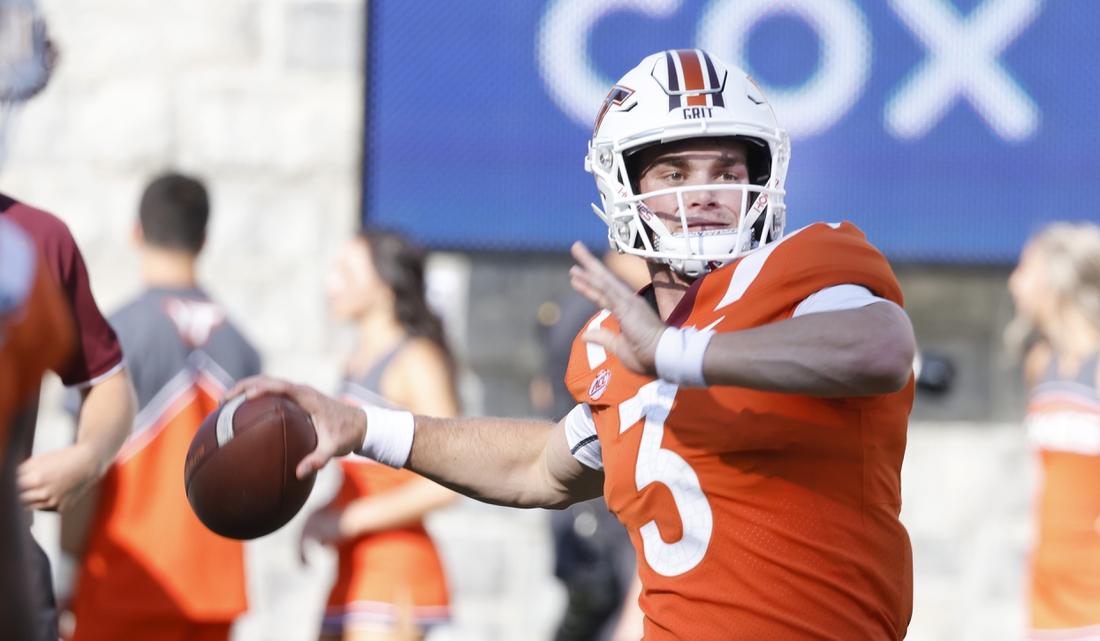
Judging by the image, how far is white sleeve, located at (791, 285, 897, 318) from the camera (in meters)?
1.70

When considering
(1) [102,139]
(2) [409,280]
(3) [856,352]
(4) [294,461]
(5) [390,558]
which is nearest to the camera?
(3) [856,352]

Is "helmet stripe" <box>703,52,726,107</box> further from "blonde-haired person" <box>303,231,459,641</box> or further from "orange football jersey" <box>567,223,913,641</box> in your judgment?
"blonde-haired person" <box>303,231,459,641</box>

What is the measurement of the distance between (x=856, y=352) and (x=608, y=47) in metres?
3.20

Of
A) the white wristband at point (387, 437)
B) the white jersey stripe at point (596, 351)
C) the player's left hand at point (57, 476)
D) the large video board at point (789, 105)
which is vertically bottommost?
the player's left hand at point (57, 476)

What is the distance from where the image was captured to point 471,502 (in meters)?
4.88

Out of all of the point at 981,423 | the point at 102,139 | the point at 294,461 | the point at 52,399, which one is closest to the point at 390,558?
the point at 294,461

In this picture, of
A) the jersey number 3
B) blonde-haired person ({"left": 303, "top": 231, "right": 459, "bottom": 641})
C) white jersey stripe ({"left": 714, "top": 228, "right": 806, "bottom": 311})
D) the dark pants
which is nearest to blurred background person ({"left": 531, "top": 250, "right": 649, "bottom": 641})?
the dark pants

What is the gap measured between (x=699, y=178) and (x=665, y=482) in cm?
59

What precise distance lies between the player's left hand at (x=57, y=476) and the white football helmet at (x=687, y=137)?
4.70 feet

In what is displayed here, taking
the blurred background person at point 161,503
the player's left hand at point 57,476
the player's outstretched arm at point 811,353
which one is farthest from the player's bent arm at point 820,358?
the blurred background person at point 161,503

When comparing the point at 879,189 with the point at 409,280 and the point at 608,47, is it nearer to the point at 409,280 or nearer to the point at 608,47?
the point at 608,47

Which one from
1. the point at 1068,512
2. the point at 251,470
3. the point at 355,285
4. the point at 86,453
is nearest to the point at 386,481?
the point at 355,285

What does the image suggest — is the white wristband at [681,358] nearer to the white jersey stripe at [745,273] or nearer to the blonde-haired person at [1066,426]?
the white jersey stripe at [745,273]

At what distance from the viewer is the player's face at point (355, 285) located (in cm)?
407
